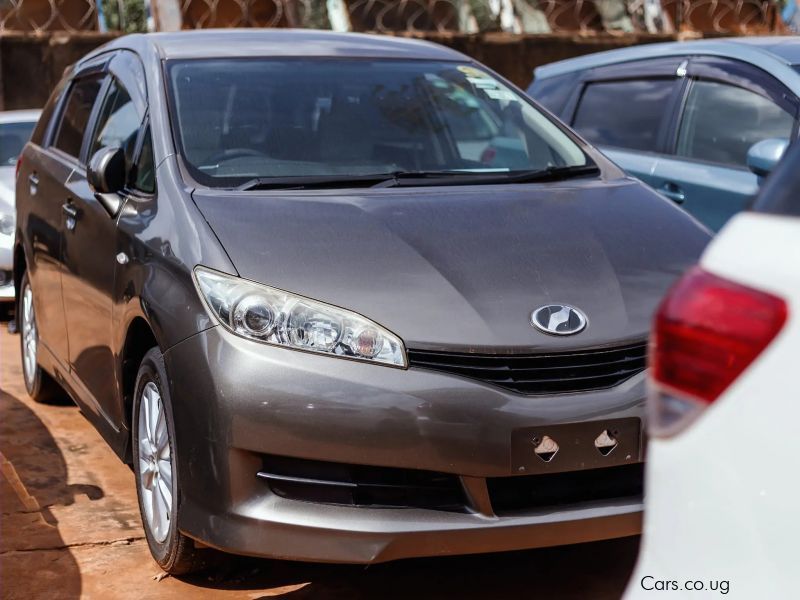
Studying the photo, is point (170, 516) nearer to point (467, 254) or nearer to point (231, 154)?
point (467, 254)

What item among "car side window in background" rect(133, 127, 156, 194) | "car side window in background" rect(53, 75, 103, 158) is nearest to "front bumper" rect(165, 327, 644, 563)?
"car side window in background" rect(133, 127, 156, 194)

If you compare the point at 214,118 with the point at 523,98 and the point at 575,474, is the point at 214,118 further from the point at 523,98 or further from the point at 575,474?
the point at 575,474

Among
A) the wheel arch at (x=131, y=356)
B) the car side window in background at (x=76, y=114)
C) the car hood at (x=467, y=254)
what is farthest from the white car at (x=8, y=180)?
the car hood at (x=467, y=254)

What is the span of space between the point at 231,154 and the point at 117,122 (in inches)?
29.6

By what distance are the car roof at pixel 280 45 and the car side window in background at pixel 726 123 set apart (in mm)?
1284

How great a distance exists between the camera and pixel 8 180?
8570mm

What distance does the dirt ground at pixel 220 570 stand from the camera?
3.89m

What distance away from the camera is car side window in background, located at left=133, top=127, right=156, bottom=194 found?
4.29 m

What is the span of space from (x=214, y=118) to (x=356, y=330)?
1.39 meters

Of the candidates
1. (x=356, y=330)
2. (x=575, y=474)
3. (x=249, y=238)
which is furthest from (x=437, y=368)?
(x=249, y=238)

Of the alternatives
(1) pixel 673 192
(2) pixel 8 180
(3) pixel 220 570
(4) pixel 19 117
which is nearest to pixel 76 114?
(3) pixel 220 570

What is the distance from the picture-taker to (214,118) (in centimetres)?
451

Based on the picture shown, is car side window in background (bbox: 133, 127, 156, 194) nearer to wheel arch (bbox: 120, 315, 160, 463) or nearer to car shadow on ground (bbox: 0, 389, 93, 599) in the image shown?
wheel arch (bbox: 120, 315, 160, 463)

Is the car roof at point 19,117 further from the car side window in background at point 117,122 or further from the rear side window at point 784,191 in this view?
the rear side window at point 784,191
